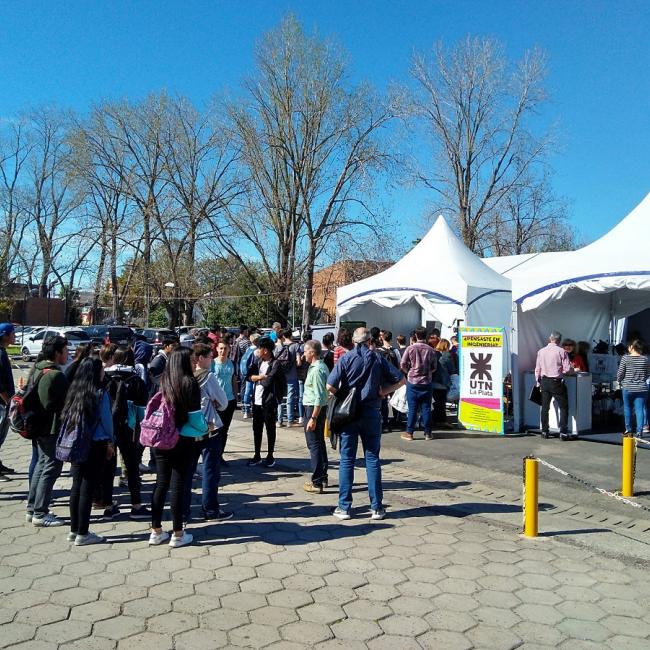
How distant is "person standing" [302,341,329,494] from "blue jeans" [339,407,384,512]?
69 cm

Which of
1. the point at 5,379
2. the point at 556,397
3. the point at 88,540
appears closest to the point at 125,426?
the point at 88,540

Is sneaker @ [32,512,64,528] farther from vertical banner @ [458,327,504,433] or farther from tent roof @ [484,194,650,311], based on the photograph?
tent roof @ [484,194,650,311]

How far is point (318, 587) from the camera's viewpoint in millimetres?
4277

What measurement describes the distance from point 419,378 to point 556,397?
234 centimetres

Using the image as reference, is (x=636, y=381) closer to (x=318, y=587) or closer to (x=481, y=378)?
(x=481, y=378)

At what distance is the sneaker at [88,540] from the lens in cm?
494

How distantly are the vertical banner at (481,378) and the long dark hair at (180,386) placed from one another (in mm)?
6676

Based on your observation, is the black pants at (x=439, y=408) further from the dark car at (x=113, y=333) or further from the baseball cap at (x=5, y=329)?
the dark car at (x=113, y=333)

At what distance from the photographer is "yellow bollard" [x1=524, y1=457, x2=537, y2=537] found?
210 inches

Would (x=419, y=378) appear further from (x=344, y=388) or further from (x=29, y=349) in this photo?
(x=29, y=349)

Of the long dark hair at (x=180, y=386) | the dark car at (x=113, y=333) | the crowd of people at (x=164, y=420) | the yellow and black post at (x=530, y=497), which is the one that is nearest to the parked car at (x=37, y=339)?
the dark car at (x=113, y=333)

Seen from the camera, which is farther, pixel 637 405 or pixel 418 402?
pixel 418 402

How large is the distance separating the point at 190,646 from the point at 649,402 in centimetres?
945

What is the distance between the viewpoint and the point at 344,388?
5797mm
